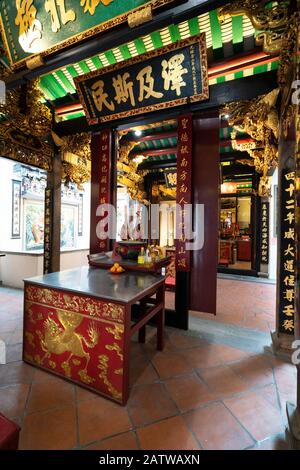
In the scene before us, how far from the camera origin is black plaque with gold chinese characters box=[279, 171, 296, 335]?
2.59 m

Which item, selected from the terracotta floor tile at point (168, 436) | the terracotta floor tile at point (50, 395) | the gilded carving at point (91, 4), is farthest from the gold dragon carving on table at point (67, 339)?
the gilded carving at point (91, 4)

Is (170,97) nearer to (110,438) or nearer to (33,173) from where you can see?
(110,438)

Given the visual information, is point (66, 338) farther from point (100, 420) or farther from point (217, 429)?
point (217, 429)

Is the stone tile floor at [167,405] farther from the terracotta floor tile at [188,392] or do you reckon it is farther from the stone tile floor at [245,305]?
the stone tile floor at [245,305]

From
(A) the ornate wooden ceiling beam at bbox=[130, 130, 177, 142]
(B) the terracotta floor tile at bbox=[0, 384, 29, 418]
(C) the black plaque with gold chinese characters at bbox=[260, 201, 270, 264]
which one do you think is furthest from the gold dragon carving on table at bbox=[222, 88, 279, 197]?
(B) the terracotta floor tile at bbox=[0, 384, 29, 418]

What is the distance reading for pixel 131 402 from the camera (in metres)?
1.88

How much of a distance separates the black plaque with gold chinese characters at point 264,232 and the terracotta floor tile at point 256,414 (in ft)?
20.1

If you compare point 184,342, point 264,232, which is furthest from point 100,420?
point 264,232

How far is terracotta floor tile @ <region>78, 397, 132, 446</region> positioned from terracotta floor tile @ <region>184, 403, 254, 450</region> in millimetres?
524

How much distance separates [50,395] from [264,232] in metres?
7.50

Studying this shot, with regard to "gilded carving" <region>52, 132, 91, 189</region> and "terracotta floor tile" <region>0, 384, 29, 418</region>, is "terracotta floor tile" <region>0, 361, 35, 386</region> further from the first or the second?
"gilded carving" <region>52, 132, 91, 189</region>

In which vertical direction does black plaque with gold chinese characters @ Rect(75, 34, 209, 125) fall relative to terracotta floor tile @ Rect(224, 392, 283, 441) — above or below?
above

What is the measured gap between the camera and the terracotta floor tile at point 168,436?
1475 mm
